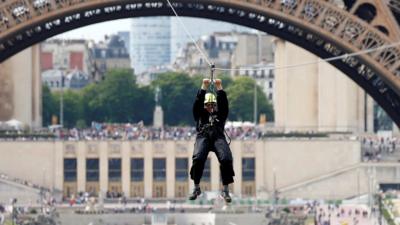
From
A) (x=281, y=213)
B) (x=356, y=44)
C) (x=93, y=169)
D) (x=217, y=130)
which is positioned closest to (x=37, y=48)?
(x=93, y=169)

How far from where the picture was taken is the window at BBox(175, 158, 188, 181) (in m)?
136

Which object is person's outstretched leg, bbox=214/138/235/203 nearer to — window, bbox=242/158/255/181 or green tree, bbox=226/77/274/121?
window, bbox=242/158/255/181

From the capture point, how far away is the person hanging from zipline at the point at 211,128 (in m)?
46.3

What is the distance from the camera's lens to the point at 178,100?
611ft

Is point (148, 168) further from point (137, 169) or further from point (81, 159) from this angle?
point (81, 159)

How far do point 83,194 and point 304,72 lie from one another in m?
17.3

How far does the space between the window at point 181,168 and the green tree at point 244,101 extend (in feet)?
133

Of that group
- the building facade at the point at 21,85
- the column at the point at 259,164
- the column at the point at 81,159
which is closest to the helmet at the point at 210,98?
the column at the point at 259,164

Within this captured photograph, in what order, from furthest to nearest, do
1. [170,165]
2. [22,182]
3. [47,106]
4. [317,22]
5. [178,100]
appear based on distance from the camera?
[47,106]
[178,100]
[170,165]
[22,182]
[317,22]

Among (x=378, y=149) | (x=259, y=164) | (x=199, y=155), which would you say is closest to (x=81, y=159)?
(x=259, y=164)

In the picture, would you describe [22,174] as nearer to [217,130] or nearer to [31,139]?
[31,139]

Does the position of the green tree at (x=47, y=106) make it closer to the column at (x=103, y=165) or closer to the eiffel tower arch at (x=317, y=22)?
the column at (x=103, y=165)

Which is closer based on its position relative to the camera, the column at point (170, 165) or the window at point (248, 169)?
the column at point (170, 165)

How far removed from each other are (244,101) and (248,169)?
Answer: 47.3 meters
